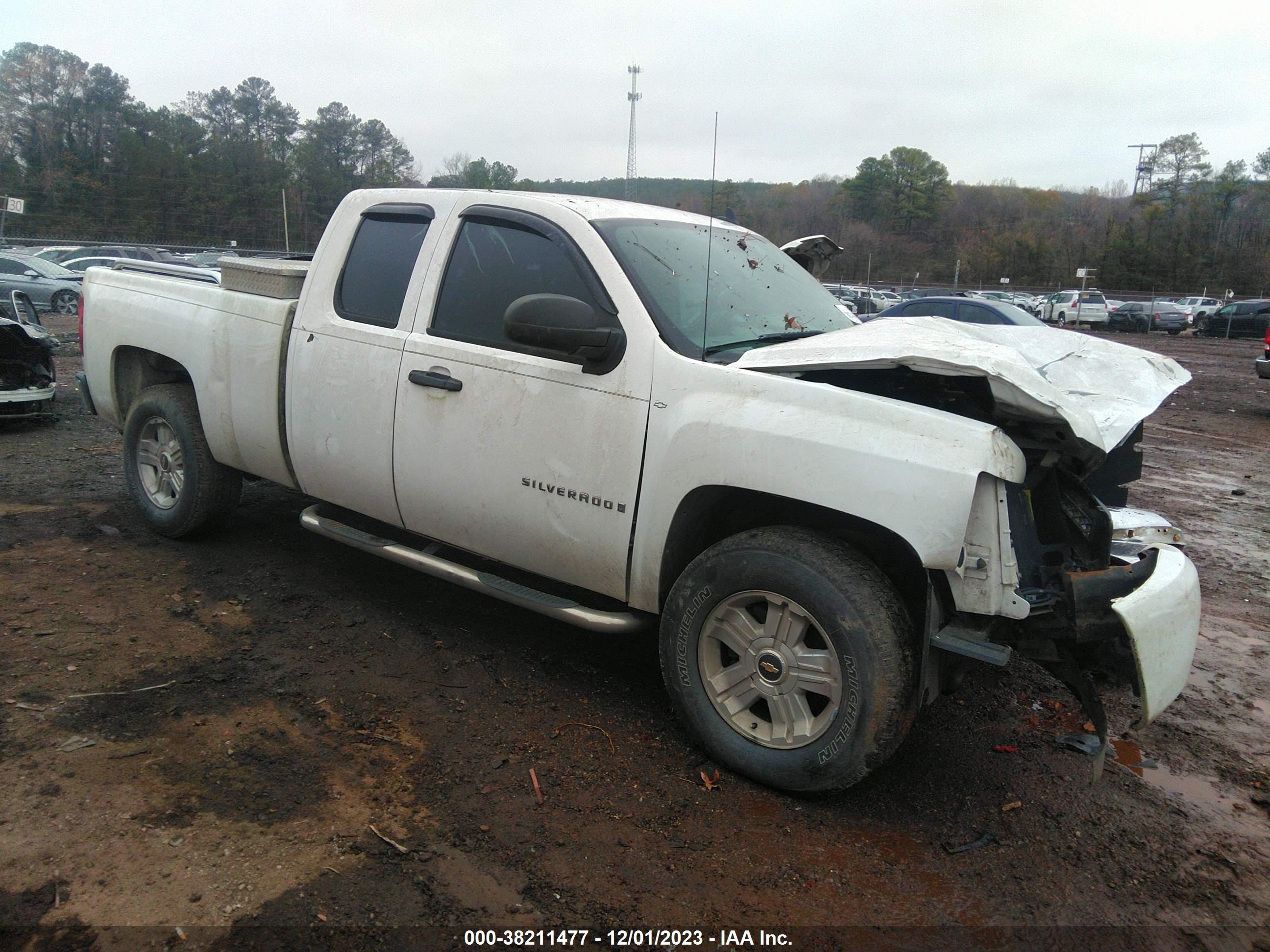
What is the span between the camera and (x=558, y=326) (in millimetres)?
3275

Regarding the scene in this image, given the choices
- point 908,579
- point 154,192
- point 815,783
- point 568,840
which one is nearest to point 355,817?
point 568,840

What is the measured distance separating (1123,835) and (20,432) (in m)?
9.22

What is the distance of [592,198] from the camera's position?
4.18 meters

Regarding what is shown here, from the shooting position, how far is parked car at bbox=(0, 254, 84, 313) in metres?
19.4

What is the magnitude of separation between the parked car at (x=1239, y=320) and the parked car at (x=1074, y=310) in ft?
12.0

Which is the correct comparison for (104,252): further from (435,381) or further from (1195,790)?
(1195,790)

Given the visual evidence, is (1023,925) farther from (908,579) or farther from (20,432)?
(20,432)

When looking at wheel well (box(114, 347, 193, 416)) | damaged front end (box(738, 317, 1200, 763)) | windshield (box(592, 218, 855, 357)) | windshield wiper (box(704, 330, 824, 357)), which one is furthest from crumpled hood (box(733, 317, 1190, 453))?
wheel well (box(114, 347, 193, 416))

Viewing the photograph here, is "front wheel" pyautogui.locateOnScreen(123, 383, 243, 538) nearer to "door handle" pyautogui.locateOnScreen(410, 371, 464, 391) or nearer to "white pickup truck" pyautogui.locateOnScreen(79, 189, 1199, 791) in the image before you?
"white pickup truck" pyautogui.locateOnScreen(79, 189, 1199, 791)

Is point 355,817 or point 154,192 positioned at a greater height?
point 154,192

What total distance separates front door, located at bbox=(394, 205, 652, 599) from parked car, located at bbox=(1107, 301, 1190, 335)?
38.3 meters

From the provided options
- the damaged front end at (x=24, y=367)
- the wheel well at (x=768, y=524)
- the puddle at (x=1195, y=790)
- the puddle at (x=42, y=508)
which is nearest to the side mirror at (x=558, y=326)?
Result: the wheel well at (x=768, y=524)

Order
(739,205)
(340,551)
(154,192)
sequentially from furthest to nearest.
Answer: (154,192), (739,205), (340,551)

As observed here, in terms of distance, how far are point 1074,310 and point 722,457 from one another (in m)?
38.1
